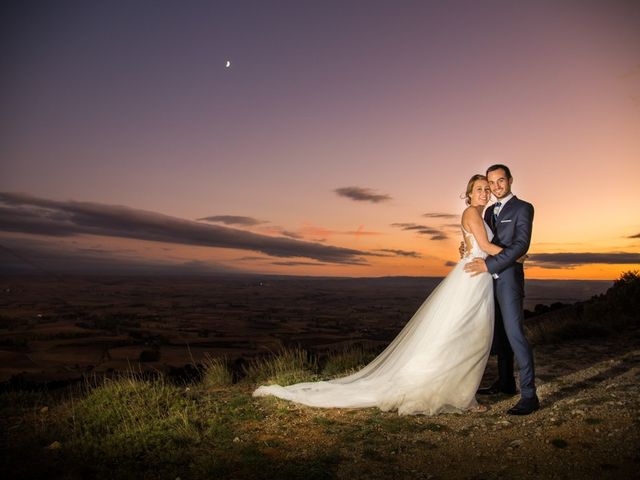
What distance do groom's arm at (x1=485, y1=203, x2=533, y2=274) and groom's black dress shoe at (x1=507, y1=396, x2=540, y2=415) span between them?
1670mm

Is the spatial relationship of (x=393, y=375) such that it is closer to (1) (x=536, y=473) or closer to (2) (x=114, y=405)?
(1) (x=536, y=473)

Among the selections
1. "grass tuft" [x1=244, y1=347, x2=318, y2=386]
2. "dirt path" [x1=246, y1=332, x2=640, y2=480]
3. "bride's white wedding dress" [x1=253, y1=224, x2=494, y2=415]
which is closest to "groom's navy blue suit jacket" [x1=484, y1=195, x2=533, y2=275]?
"bride's white wedding dress" [x1=253, y1=224, x2=494, y2=415]

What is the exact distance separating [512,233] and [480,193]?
0.70 meters

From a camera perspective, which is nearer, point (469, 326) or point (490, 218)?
point (469, 326)

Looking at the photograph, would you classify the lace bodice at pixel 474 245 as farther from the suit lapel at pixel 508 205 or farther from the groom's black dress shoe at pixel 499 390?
the groom's black dress shoe at pixel 499 390

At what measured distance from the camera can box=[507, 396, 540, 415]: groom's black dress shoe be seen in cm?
542

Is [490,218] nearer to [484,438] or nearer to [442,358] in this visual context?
[442,358]

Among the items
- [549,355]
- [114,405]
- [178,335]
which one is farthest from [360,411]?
[178,335]

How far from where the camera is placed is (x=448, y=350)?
5734mm

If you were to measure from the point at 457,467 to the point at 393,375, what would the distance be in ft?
6.21

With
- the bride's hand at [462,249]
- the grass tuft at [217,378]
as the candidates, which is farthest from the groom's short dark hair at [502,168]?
the grass tuft at [217,378]

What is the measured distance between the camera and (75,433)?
5.38 metres

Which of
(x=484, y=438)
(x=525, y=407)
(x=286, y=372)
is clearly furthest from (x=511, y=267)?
(x=286, y=372)

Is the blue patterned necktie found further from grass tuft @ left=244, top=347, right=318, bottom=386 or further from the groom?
grass tuft @ left=244, top=347, right=318, bottom=386
